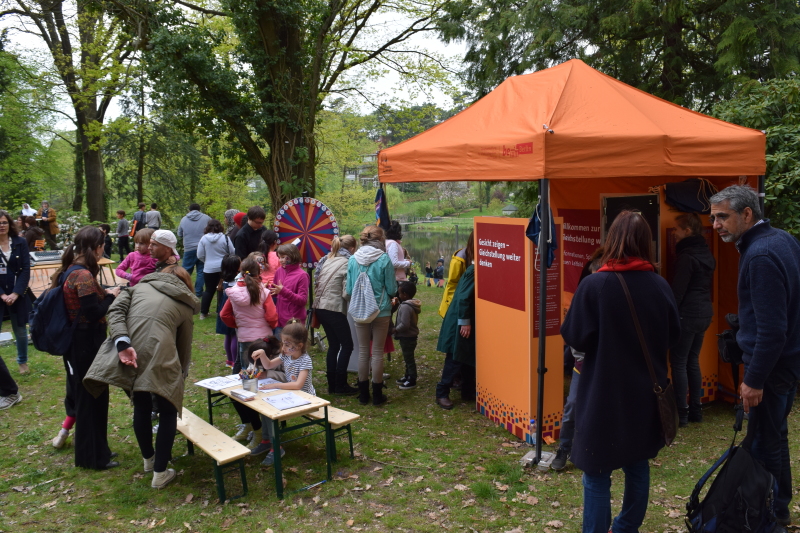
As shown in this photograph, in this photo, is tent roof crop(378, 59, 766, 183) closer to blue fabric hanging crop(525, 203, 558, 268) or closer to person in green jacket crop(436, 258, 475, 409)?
blue fabric hanging crop(525, 203, 558, 268)

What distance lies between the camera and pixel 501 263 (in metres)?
5.14

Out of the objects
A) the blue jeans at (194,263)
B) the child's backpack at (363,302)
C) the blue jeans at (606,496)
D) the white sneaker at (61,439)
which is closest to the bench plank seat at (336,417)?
the child's backpack at (363,302)

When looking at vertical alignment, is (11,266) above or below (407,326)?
above

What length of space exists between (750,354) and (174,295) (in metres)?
3.65

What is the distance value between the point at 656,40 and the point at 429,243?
1891 centimetres

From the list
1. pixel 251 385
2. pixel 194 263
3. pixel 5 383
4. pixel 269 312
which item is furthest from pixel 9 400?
pixel 194 263

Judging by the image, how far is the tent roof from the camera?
4.30 metres

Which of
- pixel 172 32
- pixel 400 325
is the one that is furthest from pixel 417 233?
pixel 400 325

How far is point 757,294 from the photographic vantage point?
10.1ft

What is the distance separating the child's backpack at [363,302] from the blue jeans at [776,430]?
11.0ft

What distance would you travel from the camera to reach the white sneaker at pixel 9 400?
5.83 m

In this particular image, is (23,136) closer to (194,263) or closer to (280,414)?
(194,263)

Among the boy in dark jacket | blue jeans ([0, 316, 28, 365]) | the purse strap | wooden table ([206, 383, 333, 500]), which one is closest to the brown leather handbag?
the purse strap

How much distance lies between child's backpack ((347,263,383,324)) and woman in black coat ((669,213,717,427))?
9.00 feet
